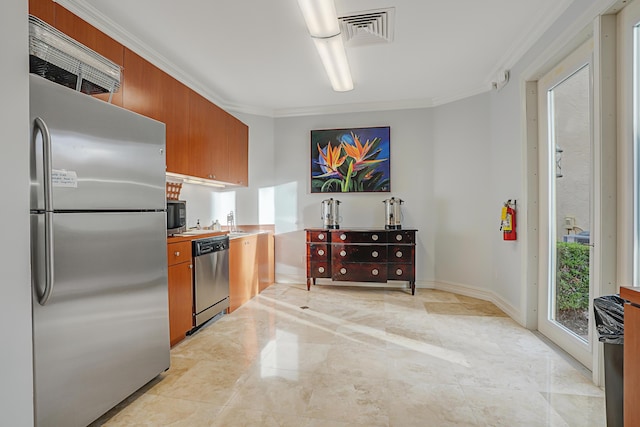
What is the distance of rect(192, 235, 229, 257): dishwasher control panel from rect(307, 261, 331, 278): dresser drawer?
1364 millimetres

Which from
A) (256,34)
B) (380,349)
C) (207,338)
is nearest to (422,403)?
(380,349)

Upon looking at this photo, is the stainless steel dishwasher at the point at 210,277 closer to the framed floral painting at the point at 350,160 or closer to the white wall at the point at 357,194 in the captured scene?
the white wall at the point at 357,194

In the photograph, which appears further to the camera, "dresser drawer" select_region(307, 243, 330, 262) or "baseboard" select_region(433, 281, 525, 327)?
"dresser drawer" select_region(307, 243, 330, 262)

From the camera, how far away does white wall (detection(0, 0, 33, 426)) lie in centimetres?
110

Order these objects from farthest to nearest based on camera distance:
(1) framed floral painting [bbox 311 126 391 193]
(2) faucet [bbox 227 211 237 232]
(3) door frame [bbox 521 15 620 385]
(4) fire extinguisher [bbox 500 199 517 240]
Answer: (1) framed floral painting [bbox 311 126 391 193] < (2) faucet [bbox 227 211 237 232] < (4) fire extinguisher [bbox 500 199 517 240] < (3) door frame [bbox 521 15 620 385]

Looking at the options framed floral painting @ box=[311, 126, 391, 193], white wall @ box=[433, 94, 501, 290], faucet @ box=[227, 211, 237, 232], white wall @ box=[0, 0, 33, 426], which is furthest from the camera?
framed floral painting @ box=[311, 126, 391, 193]

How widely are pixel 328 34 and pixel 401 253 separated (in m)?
2.69

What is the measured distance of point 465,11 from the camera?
242 centimetres

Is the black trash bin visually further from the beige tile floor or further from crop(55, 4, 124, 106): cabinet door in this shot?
A: crop(55, 4, 124, 106): cabinet door

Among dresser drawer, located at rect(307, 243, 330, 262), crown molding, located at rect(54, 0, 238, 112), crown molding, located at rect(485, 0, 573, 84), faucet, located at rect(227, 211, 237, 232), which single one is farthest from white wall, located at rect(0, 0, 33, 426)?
dresser drawer, located at rect(307, 243, 330, 262)

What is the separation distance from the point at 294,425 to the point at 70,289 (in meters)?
1.28

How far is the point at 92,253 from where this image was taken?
1.60 metres

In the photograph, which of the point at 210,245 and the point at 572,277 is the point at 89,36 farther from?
the point at 572,277

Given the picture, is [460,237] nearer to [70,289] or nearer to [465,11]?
[465,11]
